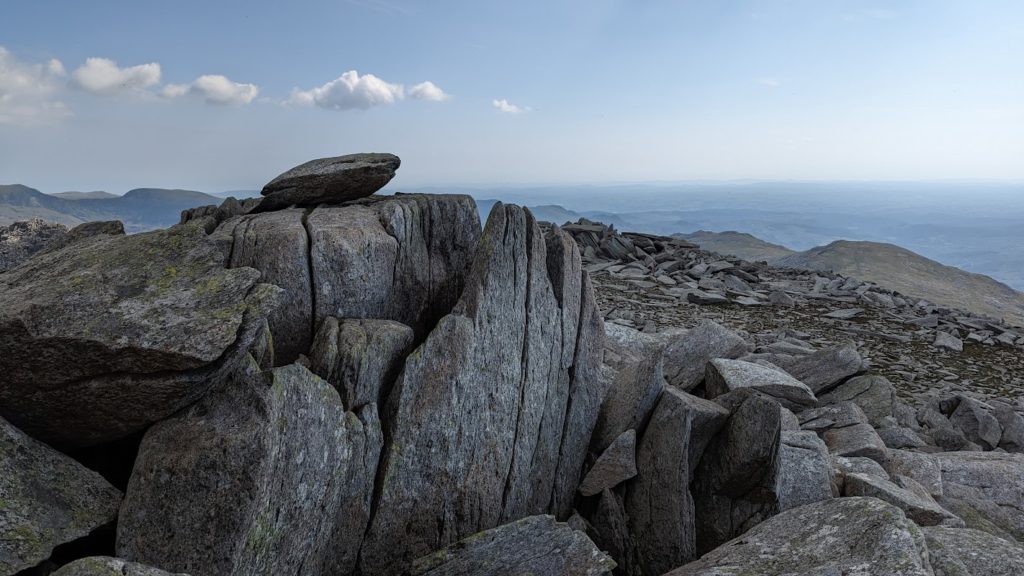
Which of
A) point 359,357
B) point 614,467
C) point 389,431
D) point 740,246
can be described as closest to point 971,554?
point 614,467

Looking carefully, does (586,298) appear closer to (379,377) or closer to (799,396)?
(379,377)

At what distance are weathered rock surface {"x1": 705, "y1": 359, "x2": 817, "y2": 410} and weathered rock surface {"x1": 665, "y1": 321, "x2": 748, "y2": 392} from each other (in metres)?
1.45

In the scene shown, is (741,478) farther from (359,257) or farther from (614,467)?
(359,257)

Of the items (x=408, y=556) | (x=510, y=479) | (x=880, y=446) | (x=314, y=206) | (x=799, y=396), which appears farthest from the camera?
(x=799, y=396)

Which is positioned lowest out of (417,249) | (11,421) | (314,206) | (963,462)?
(963,462)

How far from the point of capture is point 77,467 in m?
9.49

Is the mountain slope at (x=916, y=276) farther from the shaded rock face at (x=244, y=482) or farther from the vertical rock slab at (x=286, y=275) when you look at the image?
the shaded rock face at (x=244, y=482)

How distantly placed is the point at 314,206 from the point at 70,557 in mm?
9951

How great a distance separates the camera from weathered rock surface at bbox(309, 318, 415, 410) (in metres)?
12.0

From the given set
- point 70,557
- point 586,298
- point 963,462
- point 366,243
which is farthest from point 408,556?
point 963,462

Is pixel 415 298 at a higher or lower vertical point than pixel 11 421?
higher

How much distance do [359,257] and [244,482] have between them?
19.9 feet

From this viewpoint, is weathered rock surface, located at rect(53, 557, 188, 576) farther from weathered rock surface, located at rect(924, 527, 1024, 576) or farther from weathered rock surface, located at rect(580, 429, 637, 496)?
weathered rock surface, located at rect(924, 527, 1024, 576)

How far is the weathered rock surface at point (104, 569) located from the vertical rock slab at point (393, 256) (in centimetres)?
634
